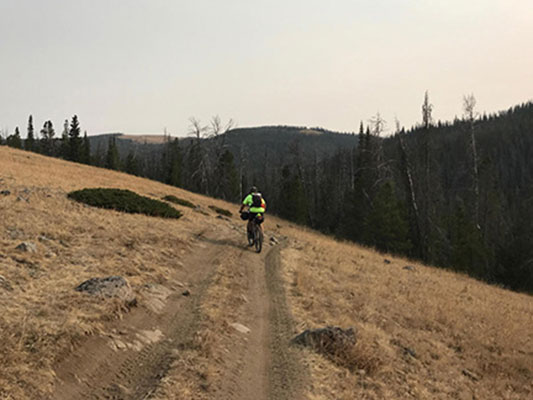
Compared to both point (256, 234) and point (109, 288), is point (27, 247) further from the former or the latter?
point (256, 234)

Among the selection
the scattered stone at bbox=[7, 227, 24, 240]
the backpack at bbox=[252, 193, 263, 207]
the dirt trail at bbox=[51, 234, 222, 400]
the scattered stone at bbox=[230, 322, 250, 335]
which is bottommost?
the scattered stone at bbox=[230, 322, 250, 335]

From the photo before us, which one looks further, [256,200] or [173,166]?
[173,166]

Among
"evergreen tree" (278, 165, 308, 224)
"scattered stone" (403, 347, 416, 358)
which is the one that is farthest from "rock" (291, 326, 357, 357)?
"evergreen tree" (278, 165, 308, 224)

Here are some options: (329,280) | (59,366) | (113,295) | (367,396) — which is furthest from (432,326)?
(59,366)

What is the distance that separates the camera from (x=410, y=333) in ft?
29.7

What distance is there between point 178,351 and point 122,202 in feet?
42.4

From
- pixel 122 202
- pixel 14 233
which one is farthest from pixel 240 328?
pixel 122 202

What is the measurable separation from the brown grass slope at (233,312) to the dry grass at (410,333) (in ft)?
0.12

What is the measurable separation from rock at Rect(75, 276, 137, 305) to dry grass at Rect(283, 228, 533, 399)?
3.74 m

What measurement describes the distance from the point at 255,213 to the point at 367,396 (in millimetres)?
8971

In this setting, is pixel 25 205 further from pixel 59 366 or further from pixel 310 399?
pixel 310 399

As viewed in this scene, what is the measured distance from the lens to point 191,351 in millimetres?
5488

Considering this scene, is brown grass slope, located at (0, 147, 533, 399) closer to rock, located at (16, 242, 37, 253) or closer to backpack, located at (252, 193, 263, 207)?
rock, located at (16, 242, 37, 253)

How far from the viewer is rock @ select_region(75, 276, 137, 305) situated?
6.49 meters
